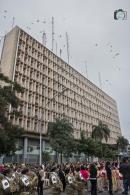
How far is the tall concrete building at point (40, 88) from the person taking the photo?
174ft

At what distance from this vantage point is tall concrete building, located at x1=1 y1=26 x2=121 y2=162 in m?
52.9

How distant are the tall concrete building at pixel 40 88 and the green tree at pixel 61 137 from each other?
3182 millimetres

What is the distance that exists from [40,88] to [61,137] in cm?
1919

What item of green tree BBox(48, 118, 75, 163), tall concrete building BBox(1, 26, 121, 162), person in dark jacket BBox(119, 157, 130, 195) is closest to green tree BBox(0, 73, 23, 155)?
tall concrete building BBox(1, 26, 121, 162)

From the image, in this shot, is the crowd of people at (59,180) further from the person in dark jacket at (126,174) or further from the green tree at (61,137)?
the green tree at (61,137)

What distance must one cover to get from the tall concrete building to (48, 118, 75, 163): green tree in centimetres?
318

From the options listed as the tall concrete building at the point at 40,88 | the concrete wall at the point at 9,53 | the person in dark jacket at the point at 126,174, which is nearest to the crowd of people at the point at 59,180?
the person in dark jacket at the point at 126,174

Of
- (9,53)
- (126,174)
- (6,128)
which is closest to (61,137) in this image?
(6,128)

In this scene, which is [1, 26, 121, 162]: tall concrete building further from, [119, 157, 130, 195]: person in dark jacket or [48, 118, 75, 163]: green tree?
[119, 157, 130, 195]: person in dark jacket

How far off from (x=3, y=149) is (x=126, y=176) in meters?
18.0

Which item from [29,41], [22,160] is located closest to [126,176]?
[22,160]

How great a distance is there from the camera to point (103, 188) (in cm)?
2103

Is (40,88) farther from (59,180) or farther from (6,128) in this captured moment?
(59,180)

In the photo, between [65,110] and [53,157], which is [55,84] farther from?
[53,157]
